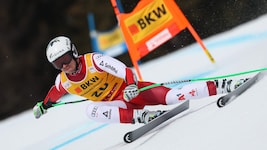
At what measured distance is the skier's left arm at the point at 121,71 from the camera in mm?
3857

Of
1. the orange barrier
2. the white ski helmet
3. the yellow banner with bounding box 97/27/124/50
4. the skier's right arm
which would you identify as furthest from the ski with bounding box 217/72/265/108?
the yellow banner with bounding box 97/27/124/50

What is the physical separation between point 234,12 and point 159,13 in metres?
4.58

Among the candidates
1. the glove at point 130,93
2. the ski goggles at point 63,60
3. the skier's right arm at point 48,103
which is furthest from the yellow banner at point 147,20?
the glove at point 130,93

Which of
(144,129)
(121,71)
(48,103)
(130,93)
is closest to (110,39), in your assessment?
(48,103)


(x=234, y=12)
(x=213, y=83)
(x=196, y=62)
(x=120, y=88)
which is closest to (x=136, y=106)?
Result: (x=120, y=88)

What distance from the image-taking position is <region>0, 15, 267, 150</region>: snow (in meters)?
3.44

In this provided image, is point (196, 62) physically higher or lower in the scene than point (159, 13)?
lower

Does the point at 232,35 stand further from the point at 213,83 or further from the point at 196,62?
the point at 213,83

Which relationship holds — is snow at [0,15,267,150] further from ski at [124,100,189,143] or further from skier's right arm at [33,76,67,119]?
skier's right arm at [33,76,67,119]

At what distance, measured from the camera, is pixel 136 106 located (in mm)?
4305

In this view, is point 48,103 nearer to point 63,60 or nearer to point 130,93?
point 63,60

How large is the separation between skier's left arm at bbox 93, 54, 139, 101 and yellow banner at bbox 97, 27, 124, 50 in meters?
4.94

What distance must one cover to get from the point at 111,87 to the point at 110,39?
498 cm

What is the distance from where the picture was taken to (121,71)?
3.98 metres
